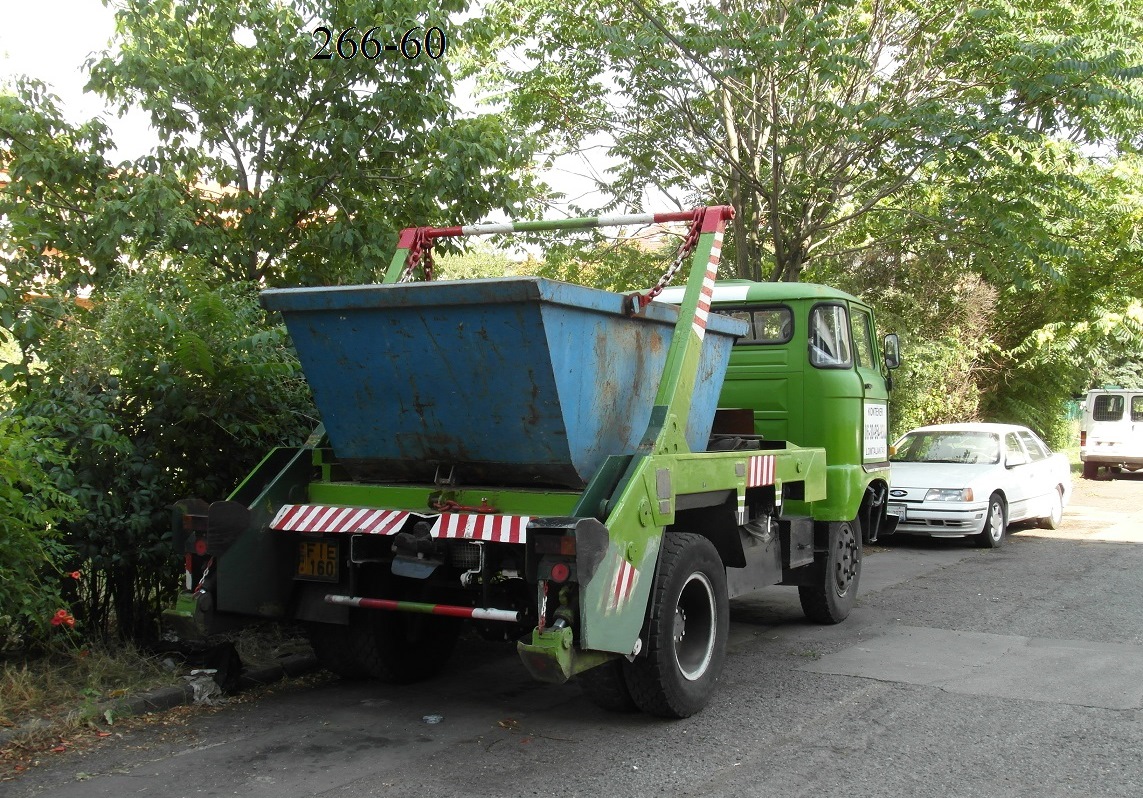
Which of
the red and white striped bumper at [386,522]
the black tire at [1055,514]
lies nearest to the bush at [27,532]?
the red and white striped bumper at [386,522]

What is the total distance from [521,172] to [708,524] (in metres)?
8.70

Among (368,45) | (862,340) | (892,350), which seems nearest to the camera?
(862,340)


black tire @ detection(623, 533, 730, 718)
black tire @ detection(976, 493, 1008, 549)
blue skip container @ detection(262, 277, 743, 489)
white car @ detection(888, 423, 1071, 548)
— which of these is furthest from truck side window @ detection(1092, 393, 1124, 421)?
blue skip container @ detection(262, 277, 743, 489)

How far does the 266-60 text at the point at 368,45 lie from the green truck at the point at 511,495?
3.21m

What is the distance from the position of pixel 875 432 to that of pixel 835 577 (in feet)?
4.38

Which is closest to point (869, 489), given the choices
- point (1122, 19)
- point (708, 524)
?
point (708, 524)

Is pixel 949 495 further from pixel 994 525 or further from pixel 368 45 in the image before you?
pixel 368 45

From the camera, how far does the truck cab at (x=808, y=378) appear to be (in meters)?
8.06

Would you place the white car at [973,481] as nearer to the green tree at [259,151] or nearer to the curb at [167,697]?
the green tree at [259,151]

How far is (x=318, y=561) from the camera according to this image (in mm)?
5887

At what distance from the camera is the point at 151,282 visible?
7043mm

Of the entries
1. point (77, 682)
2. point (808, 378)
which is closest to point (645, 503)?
point (77, 682)

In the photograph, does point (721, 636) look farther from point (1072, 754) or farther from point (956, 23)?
point (956, 23)

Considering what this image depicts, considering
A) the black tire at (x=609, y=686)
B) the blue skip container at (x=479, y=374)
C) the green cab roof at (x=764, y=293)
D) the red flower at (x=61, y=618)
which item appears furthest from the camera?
the green cab roof at (x=764, y=293)
